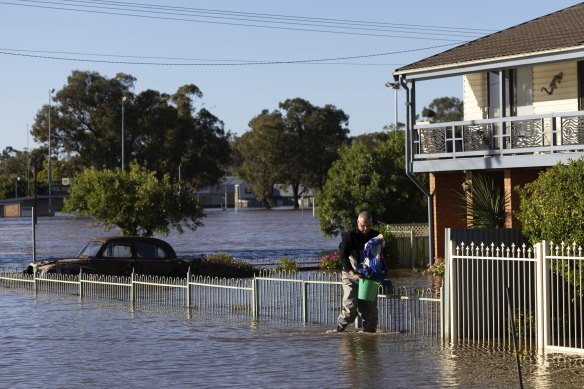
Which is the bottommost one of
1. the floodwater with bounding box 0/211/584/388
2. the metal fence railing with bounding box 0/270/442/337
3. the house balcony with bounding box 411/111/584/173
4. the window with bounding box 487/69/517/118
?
the floodwater with bounding box 0/211/584/388

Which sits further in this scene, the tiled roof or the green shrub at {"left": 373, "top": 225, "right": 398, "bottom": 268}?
the green shrub at {"left": 373, "top": 225, "right": 398, "bottom": 268}

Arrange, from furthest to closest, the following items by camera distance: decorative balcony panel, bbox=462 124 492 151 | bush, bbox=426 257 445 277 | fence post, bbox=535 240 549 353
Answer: bush, bbox=426 257 445 277 < decorative balcony panel, bbox=462 124 492 151 < fence post, bbox=535 240 549 353

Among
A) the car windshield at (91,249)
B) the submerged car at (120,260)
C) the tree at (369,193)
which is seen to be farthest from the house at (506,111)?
the tree at (369,193)

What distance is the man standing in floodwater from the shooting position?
1669 centimetres

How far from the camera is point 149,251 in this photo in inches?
1149

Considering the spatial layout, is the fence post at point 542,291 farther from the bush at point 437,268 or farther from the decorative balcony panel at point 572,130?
the bush at point 437,268

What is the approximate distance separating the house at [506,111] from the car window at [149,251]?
6.70 metres

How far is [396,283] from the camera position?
2878 centimetres

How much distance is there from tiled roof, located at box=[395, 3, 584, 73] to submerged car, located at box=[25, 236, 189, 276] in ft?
24.9

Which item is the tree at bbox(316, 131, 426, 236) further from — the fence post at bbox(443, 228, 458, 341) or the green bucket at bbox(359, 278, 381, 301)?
the fence post at bbox(443, 228, 458, 341)

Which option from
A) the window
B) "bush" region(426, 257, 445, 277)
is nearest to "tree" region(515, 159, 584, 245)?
the window

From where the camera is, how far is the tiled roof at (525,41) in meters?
26.7

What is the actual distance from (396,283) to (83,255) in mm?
7817

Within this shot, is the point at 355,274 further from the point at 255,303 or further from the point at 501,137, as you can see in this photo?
the point at 501,137
